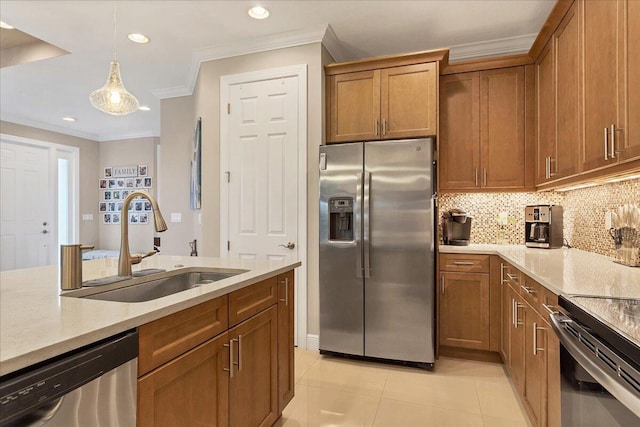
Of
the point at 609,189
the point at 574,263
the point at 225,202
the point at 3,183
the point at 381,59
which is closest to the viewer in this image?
the point at 574,263

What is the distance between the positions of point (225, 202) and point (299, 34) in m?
1.63

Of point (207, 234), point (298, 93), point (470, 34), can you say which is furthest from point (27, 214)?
point (470, 34)

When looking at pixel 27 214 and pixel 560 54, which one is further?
pixel 27 214

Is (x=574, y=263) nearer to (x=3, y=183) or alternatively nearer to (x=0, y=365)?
(x=0, y=365)

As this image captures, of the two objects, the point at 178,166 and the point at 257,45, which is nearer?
the point at 257,45

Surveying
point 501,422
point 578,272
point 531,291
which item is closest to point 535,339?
point 531,291

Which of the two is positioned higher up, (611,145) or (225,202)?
(611,145)

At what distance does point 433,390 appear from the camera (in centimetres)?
240

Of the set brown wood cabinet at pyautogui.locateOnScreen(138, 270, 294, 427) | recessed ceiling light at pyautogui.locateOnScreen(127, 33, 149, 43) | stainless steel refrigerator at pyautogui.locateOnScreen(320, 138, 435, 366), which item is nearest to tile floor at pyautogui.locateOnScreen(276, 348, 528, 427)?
stainless steel refrigerator at pyautogui.locateOnScreen(320, 138, 435, 366)

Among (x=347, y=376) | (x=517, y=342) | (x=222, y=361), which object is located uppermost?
(x=222, y=361)

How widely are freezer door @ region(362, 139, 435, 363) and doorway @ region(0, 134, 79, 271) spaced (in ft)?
18.8

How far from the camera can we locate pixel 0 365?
0.65 m

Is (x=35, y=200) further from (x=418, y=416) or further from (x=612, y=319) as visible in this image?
(x=612, y=319)

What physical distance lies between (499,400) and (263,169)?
251cm
